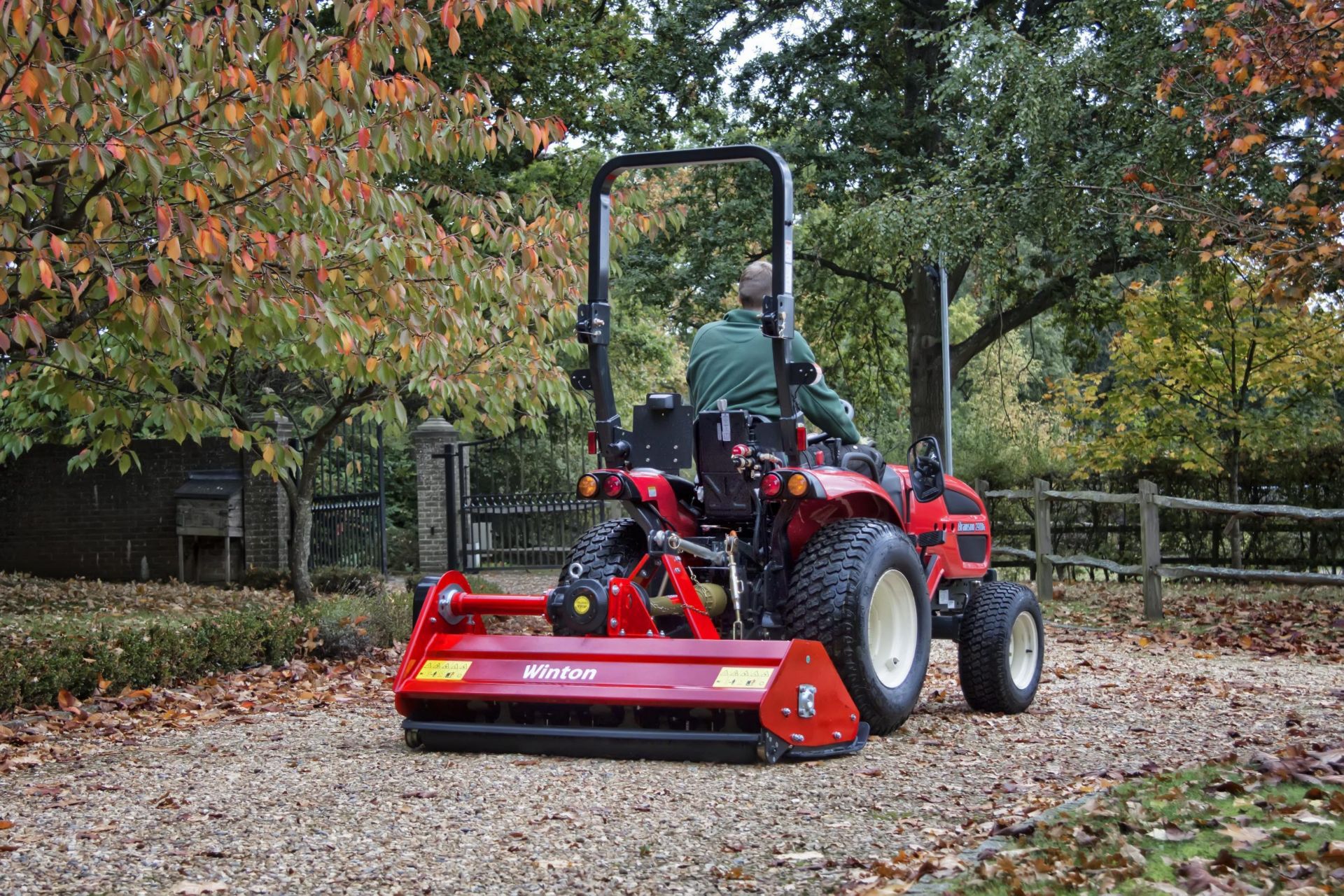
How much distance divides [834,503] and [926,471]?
36.6 inches

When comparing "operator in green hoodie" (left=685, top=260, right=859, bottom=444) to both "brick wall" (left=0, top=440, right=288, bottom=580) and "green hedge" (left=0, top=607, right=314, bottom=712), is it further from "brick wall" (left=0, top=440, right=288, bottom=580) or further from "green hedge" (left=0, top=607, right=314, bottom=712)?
"brick wall" (left=0, top=440, right=288, bottom=580)

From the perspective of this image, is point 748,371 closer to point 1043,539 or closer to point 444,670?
point 444,670

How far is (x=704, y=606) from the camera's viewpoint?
5957mm

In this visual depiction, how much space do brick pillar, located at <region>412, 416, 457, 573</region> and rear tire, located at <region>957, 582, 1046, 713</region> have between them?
12.3 meters

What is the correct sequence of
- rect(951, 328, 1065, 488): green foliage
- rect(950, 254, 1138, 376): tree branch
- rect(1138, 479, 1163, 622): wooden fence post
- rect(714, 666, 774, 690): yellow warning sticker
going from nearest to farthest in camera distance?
rect(714, 666, 774, 690): yellow warning sticker < rect(1138, 479, 1163, 622): wooden fence post < rect(950, 254, 1138, 376): tree branch < rect(951, 328, 1065, 488): green foliage

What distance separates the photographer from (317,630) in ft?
32.7

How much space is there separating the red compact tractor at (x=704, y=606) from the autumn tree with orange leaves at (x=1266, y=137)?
4.67 meters

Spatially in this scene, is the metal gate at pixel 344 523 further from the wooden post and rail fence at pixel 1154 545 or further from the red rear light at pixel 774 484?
the red rear light at pixel 774 484

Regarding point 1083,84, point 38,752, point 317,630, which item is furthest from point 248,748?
point 1083,84

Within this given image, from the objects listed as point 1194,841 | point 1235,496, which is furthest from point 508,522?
point 1194,841

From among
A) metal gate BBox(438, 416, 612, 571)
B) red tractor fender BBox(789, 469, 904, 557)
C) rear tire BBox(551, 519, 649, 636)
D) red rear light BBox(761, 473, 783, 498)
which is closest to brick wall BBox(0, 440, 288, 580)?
metal gate BBox(438, 416, 612, 571)

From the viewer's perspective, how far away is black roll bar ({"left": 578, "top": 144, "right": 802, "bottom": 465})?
573 centimetres

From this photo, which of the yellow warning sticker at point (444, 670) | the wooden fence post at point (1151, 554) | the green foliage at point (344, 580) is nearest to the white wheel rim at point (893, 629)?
the yellow warning sticker at point (444, 670)

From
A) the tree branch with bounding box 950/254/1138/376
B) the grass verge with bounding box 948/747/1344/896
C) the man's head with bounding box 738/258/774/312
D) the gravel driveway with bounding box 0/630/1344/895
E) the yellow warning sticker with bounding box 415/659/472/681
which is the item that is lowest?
the gravel driveway with bounding box 0/630/1344/895
